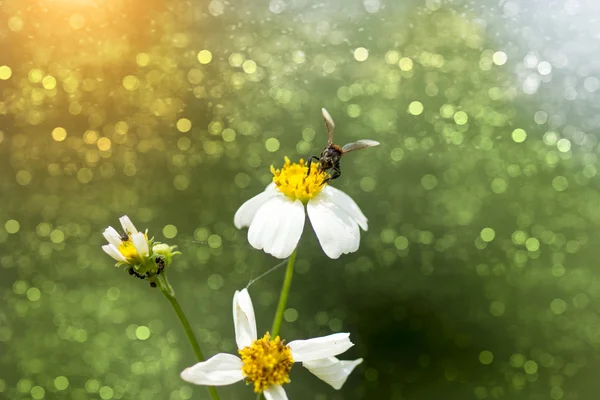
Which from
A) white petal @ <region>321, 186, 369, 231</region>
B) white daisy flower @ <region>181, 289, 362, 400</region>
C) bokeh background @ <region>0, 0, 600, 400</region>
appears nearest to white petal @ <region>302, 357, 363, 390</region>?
white daisy flower @ <region>181, 289, 362, 400</region>

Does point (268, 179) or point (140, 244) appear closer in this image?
point (140, 244)

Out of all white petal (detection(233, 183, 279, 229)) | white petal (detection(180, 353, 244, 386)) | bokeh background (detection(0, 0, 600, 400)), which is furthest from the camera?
bokeh background (detection(0, 0, 600, 400))

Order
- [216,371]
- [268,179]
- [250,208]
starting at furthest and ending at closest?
[268,179] < [250,208] < [216,371]

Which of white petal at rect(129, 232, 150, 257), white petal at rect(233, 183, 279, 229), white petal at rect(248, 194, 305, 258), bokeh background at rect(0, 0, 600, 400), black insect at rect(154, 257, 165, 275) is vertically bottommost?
bokeh background at rect(0, 0, 600, 400)

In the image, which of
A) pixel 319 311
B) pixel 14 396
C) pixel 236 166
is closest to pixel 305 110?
pixel 236 166

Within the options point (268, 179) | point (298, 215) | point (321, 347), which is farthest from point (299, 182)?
point (268, 179)

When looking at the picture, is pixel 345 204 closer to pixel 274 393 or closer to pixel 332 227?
pixel 332 227

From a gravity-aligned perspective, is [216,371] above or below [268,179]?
above

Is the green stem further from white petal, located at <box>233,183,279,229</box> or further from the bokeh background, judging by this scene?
the bokeh background
